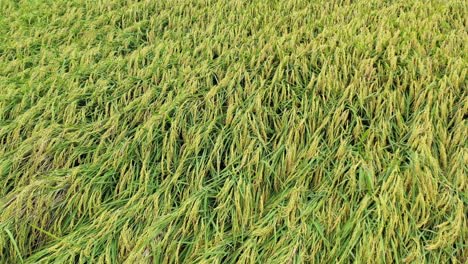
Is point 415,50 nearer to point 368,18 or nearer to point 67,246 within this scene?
point 368,18

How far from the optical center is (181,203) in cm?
173

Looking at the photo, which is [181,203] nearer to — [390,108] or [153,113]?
[153,113]

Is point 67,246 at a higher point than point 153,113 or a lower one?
lower

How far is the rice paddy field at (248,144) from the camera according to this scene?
1.59 m

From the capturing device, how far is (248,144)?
1896 mm

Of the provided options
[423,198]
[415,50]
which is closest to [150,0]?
[415,50]

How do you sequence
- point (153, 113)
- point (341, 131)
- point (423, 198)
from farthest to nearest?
point (153, 113) < point (341, 131) < point (423, 198)

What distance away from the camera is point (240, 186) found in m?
1.72

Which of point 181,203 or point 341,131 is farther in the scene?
point 341,131

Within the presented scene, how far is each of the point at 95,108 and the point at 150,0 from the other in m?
1.28

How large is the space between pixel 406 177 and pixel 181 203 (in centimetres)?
83

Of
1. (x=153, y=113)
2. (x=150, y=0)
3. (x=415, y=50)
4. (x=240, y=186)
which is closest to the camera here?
(x=240, y=186)

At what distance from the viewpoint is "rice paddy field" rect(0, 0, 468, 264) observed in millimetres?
Answer: 1592

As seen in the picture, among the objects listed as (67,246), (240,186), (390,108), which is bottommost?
(67,246)
